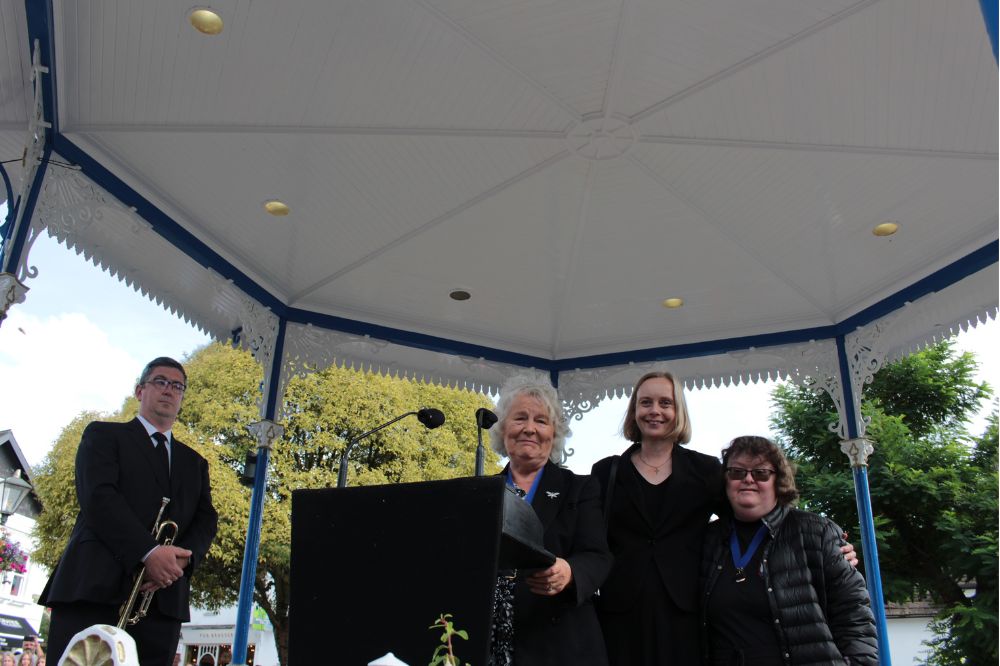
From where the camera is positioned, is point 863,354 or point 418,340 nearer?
point 863,354

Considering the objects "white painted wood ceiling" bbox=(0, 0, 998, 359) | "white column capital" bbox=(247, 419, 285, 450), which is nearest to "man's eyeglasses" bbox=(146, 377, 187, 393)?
"white painted wood ceiling" bbox=(0, 0, 998, 359)

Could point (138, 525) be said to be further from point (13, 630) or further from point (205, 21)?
point (13, 630)

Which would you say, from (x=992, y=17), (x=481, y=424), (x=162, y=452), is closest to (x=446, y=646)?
(x=481, y=424)

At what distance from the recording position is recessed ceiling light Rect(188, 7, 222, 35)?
12.5 ft

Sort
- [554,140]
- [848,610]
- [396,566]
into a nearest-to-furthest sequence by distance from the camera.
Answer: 1. [396,566]
2. [848,610]
3. [554,140]

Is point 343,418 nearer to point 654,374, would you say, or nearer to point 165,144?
point 165,144

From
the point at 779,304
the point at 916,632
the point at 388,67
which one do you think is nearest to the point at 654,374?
the point at 388,67

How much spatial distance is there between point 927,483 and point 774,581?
1407cm

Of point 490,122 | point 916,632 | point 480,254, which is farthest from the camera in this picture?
point 916,632

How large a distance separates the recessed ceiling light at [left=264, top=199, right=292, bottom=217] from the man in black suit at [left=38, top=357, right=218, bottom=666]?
2.40 metres

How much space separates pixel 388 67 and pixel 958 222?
3988 millimetres

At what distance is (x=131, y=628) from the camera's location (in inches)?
111

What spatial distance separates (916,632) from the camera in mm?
19469

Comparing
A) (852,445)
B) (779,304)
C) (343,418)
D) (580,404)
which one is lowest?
(852,445)
